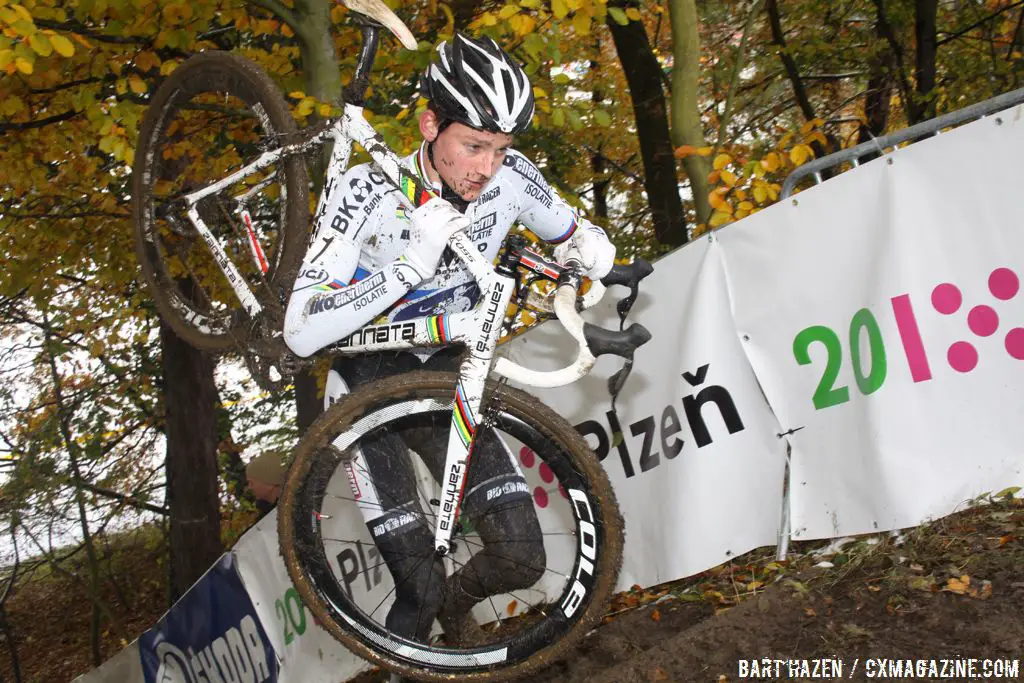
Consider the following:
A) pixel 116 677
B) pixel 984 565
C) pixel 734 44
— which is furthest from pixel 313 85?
pixel 734 44

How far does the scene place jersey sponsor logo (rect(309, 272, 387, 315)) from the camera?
320cm

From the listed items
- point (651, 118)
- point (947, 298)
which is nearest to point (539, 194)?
point (947, 298)

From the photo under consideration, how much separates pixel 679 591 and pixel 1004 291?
2.18 meters

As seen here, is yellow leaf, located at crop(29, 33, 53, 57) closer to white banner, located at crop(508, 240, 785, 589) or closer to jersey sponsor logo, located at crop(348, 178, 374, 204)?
jersey sponsor logo, located at crop(348, 178, 374, 204)

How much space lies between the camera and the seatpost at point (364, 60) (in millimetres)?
3922

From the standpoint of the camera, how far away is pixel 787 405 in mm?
4109

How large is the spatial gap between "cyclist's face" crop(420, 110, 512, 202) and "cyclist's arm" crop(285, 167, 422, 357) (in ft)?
0.97

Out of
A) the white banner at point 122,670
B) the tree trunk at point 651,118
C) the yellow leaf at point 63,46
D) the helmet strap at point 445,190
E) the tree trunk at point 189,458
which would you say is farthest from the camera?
the tree trunk at point 189,458

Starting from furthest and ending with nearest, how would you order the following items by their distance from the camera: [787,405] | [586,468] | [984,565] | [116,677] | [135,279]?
[135,279]
[116,677]
[787,405]
[984,565]
[586,468]

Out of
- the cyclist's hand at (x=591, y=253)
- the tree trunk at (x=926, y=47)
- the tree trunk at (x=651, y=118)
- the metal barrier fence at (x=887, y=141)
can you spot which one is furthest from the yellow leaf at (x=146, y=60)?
the tree trunk at (x=926, y=47)

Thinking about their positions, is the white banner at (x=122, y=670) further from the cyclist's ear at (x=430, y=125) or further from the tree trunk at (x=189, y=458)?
the cyclist's ear at (x=430, y=125)

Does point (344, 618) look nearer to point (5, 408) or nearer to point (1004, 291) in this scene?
point (1004, 291)

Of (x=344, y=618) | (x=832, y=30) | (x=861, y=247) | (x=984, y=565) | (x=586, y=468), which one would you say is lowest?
(x=984, y=565)

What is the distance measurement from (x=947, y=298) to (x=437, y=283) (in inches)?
82.5
